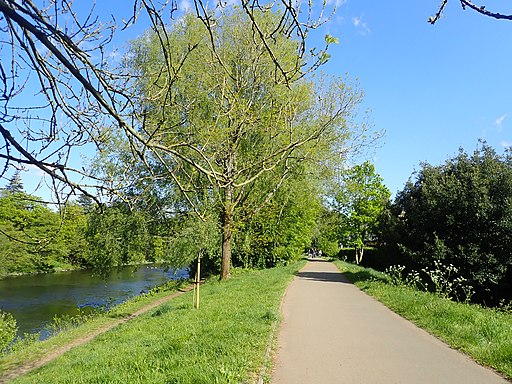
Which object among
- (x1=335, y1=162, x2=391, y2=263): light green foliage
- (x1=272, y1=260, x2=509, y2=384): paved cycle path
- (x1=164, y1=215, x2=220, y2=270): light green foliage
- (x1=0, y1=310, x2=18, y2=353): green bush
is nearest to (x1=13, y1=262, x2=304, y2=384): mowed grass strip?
(x1=272, y1=260, x2=509, y2=384): paved cycle path

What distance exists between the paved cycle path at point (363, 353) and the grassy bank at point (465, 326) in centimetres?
23

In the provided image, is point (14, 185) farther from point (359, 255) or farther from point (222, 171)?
point (359, 255)

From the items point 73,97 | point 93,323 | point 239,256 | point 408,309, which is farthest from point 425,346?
point 239,256

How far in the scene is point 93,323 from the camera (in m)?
14.2

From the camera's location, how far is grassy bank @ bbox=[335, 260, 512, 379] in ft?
20.0

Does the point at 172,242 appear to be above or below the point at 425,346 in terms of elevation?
above

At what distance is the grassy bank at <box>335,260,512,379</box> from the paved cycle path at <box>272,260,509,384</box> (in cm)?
23

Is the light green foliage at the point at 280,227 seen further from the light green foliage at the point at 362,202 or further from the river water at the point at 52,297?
the light green foliage at the point at 362,202

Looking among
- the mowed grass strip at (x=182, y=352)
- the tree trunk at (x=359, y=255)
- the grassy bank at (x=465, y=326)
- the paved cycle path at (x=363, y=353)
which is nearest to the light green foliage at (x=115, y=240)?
the mowed grass strip at (x=182, y=352)

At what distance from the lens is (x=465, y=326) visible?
7734 millimetres

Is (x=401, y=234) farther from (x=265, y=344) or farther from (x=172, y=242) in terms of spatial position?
(x=265, y=344)

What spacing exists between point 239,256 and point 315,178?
9.06 meters

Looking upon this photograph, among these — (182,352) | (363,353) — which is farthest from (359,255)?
(182,352)

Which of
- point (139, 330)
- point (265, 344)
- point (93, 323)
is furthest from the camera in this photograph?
point (93, 323)
